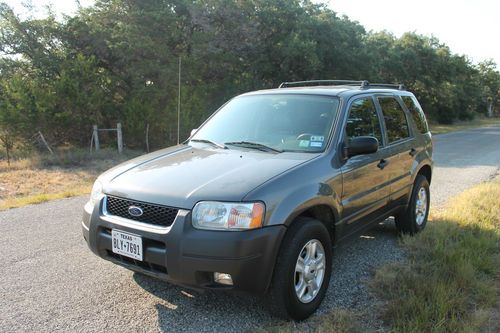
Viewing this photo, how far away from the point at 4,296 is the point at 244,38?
58.2 feet

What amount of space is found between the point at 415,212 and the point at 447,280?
1560mm

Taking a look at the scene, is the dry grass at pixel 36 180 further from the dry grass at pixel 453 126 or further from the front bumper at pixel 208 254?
the dry grass at pixel 453 126

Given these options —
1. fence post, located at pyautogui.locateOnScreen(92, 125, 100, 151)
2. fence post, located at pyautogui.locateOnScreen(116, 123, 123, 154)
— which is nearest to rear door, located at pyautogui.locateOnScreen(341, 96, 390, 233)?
fence post, located at pyautogui.locateOnScreen(116, 123, 123, 154)

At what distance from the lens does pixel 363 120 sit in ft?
14.2

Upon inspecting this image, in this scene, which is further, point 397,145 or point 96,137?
point 96,137

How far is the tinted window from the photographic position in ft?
13.5

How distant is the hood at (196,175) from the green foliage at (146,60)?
13.2 meters

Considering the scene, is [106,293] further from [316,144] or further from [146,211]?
[316,144]

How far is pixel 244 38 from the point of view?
19.9 metres

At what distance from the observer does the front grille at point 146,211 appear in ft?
9.86

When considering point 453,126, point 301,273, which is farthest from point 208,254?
point 453,126

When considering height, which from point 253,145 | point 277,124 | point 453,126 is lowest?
point 453,126

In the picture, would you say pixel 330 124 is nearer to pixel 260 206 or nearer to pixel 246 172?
pixel 246 172

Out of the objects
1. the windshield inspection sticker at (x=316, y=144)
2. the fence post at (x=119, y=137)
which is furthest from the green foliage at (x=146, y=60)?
the windshield inspection sticker at (x=316, y=144)
